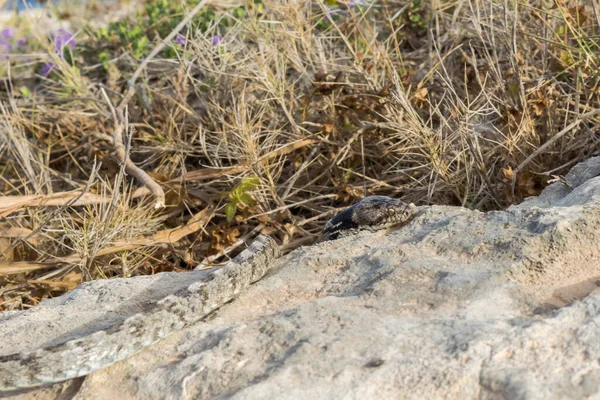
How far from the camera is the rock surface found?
262cm

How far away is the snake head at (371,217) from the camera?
411cm

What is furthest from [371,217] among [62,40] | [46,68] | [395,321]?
[46,68]

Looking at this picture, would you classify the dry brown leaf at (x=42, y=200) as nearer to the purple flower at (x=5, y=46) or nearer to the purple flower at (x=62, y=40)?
the purple flower at (x=62, y=40)

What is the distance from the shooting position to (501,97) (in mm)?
5129

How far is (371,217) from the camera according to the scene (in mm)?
4176

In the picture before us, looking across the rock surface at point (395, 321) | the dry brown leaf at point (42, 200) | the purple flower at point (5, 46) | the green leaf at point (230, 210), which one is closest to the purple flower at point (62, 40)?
the purple flower at point (5, 46)

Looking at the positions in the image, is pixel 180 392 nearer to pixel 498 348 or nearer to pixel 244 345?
pixel 244 345

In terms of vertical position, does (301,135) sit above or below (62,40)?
below

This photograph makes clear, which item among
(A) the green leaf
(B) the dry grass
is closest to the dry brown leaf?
(B) the dry grass

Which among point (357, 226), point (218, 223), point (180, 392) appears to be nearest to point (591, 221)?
point (357, 226)

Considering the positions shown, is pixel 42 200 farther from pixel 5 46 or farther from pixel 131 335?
pixel 5 46

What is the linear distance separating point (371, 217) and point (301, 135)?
148 centimetres

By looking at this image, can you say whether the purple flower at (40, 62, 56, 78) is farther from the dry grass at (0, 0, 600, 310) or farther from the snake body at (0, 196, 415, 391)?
the snake body at (0, 196, 415, 391)

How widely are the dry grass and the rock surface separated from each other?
1004 millimetres
